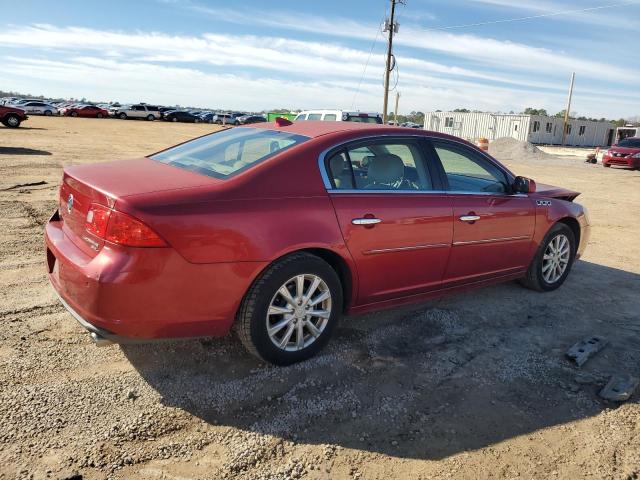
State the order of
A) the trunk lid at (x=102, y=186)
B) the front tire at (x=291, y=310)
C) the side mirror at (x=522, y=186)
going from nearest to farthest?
the trunk lid at (x=102, y=186) → the front tire at (x=291, y=310) → the side mirror at (x=522, y=186)

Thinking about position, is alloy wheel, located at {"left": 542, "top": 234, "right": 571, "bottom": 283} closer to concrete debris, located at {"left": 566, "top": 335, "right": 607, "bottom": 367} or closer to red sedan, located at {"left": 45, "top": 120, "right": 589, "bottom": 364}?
red sedan, located at {"left": 45, "top": 120, "right": 589, "bottom": 364}

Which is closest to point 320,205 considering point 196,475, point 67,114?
point 196,475

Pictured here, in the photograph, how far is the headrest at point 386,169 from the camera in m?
3.98

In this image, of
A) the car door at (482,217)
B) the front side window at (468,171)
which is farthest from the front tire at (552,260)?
the front side window at (468,171)

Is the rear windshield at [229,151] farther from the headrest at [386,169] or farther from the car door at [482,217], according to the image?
the car door at [482,217]

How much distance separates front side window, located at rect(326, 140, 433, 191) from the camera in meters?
Result: 3.71

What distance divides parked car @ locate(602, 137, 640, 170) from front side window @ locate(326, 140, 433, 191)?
25094 millimetres

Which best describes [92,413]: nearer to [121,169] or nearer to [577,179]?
[121,169]

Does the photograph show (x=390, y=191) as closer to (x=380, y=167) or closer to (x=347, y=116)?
(x=380, y=167)

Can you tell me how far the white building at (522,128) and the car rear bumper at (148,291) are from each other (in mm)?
45747

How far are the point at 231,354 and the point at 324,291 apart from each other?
80cm

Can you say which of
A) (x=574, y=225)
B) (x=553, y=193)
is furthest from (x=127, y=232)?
(x=574, y=225)

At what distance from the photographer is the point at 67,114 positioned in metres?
53.8

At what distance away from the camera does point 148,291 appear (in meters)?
2.88
